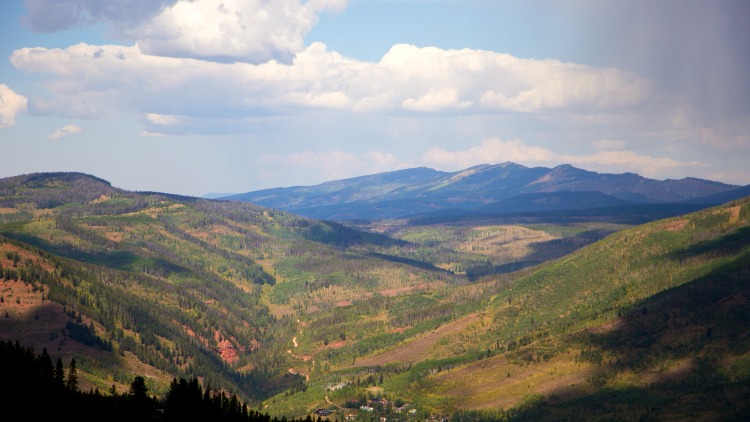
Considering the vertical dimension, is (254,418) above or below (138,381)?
below

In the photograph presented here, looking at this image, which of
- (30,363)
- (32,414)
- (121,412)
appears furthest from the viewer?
(30,363)

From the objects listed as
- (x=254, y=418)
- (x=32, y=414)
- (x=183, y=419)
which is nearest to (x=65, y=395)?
(x=32, y=414)

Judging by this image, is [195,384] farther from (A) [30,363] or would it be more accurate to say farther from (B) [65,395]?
(A) [30,363]

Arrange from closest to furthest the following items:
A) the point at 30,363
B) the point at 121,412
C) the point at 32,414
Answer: the point at 32,414, the point at 121,412, the point at 30,363

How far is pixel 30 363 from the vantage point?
192m

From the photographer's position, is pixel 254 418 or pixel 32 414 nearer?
pixel 32 414

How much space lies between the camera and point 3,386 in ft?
577

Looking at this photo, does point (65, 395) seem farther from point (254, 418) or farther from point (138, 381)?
point (254, 418)

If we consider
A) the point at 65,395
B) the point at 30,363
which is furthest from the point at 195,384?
the point at 30,363

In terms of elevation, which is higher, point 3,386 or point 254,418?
point 3,386

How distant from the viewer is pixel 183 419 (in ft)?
591

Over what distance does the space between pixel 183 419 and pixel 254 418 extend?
22740 millimetres

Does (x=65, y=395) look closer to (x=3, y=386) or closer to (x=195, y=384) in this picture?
(x=3, y=386)

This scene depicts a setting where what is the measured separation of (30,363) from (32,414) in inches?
1054
